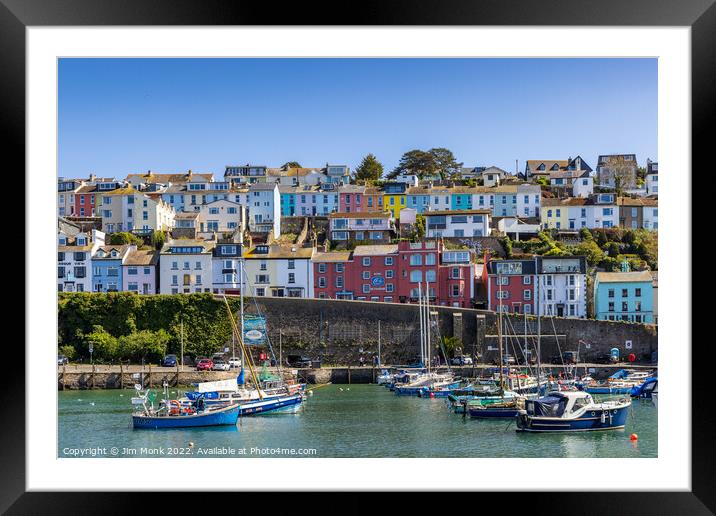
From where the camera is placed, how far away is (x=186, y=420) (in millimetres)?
14750

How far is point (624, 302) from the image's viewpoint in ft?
89.8

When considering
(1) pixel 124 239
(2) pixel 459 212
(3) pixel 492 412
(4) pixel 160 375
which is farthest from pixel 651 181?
(3) pixel 492 412

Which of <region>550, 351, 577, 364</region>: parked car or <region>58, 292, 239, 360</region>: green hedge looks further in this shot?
<region>58, 292, 239, 360</region>: green hedge

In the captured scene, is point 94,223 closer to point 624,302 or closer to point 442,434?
point 624,302

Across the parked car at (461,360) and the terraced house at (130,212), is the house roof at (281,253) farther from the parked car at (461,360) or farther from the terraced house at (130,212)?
the terraced house at (130,212)

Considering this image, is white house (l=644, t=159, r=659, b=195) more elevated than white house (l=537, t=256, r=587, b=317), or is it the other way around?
white house (l=644, t=159, r=659, b=195)

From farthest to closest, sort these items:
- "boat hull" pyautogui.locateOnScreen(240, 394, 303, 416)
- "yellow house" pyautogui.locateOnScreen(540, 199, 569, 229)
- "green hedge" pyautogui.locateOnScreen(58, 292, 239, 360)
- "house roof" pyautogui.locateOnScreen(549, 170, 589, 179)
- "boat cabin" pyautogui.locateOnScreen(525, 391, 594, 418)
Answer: "house roof" pyautogui.locateOnScreen(549, 170, 589, 179) → "yellow house" pyautogui.locateOnScreen(540, 199, 569, 229) → "green hedge" pyautogui.locateOnScreen(58, 292, 239, 360) → "boat hull" pyautogui.locateOnScreen(240, 394, 303, 416) → "boat cabin" pyautogui.locateOnScreen(525, 391, 594, 418)

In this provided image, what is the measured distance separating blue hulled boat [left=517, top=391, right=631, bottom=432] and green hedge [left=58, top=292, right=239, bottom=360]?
13014mm

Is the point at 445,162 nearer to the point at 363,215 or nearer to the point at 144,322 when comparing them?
the point at 363,215

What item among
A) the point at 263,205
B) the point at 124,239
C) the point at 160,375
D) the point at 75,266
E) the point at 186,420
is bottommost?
the point at 160,375

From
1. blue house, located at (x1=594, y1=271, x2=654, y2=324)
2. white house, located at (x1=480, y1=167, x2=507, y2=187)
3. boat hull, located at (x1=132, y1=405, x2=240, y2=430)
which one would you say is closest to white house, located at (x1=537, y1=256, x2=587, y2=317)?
blue house, located at (x1=594, y1=271, x2=654, y2=324)

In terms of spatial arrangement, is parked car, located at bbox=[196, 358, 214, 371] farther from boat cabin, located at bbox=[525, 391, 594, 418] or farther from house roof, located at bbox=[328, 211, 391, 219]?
boat cabin, located at bbox=[525, 391, 594, 418]

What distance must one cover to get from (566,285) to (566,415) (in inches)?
556

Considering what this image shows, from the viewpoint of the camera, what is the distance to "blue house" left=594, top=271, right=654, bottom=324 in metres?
27.2
